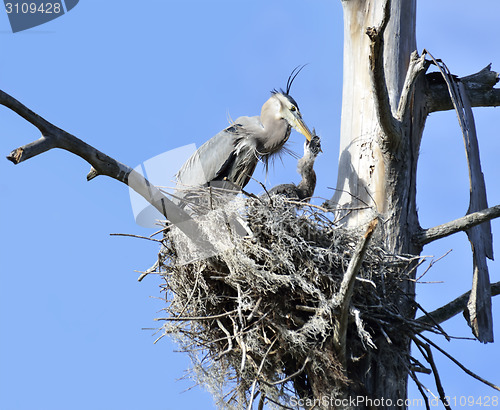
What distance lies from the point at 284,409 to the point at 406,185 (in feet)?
5.91

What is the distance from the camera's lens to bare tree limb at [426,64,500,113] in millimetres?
5449

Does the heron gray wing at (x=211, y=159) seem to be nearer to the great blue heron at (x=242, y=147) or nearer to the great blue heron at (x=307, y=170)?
the great blue heron at (x=242, y=147)

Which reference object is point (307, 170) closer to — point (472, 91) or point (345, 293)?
point (472, 91)

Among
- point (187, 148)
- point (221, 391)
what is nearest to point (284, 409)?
point (221, 391)

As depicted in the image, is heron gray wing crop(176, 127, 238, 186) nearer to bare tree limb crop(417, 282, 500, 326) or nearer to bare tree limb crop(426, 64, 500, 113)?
bare tree limb crop(426, 64, 500, 113)

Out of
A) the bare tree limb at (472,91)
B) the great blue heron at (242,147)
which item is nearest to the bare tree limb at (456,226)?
the bare tree limb at (472,91)

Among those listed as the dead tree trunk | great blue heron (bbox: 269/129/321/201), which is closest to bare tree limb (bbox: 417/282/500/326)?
the dead tree trunk

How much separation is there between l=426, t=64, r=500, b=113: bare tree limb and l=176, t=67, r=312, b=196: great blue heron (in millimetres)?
1411

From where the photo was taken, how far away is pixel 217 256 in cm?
459

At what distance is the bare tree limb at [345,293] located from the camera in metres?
3.68

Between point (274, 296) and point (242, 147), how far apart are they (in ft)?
8.02

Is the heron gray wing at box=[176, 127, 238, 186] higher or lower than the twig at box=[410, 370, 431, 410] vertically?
higher

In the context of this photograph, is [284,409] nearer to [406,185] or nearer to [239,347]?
[239,347]

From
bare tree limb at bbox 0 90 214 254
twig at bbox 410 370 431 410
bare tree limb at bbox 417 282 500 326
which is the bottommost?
twig at bbox 410 370 431 410
